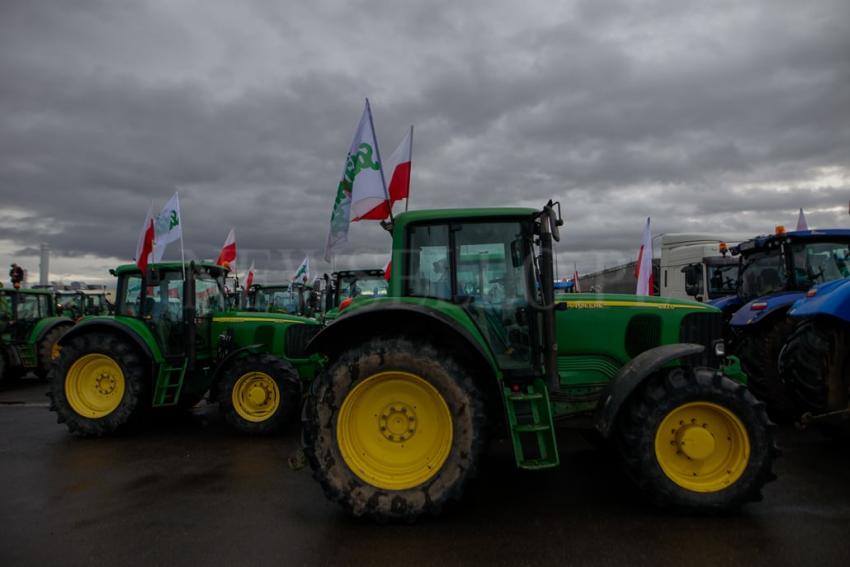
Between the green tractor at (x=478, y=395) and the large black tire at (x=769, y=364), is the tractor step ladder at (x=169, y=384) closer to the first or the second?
the green tractor at (x=478, y=395)

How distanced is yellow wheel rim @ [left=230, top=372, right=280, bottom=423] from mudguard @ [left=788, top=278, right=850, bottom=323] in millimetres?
5342

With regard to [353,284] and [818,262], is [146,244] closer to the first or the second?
[353,284]

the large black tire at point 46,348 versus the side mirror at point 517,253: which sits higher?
the side mirror at point 517,253

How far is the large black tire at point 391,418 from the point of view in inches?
140

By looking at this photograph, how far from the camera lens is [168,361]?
22.0 feet

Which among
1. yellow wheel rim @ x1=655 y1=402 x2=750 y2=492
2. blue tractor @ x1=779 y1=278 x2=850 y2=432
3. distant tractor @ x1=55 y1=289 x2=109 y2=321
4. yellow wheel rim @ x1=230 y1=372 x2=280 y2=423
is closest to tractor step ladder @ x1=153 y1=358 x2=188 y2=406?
yellow wheel rim @ x1=230 y1=372 x2=280 y2=423

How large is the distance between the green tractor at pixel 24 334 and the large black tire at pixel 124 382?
5323 mm

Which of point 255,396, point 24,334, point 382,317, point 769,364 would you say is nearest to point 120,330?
point 255,396

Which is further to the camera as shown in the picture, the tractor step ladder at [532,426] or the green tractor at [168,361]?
the green tractor at [168,361]

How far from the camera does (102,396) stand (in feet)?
21.6

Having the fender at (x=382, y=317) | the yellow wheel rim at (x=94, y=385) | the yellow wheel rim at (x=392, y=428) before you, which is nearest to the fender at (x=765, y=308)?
the fender at (x=382, y=317)

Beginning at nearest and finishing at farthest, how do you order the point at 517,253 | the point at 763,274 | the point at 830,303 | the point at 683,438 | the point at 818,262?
the point at 683,438, the point at 517,253, the point at 830,303, the point at 818,262, the point at 763,274

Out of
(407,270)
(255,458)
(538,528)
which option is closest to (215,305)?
(255,458)

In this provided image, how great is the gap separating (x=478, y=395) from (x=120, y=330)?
5039 millimetres
